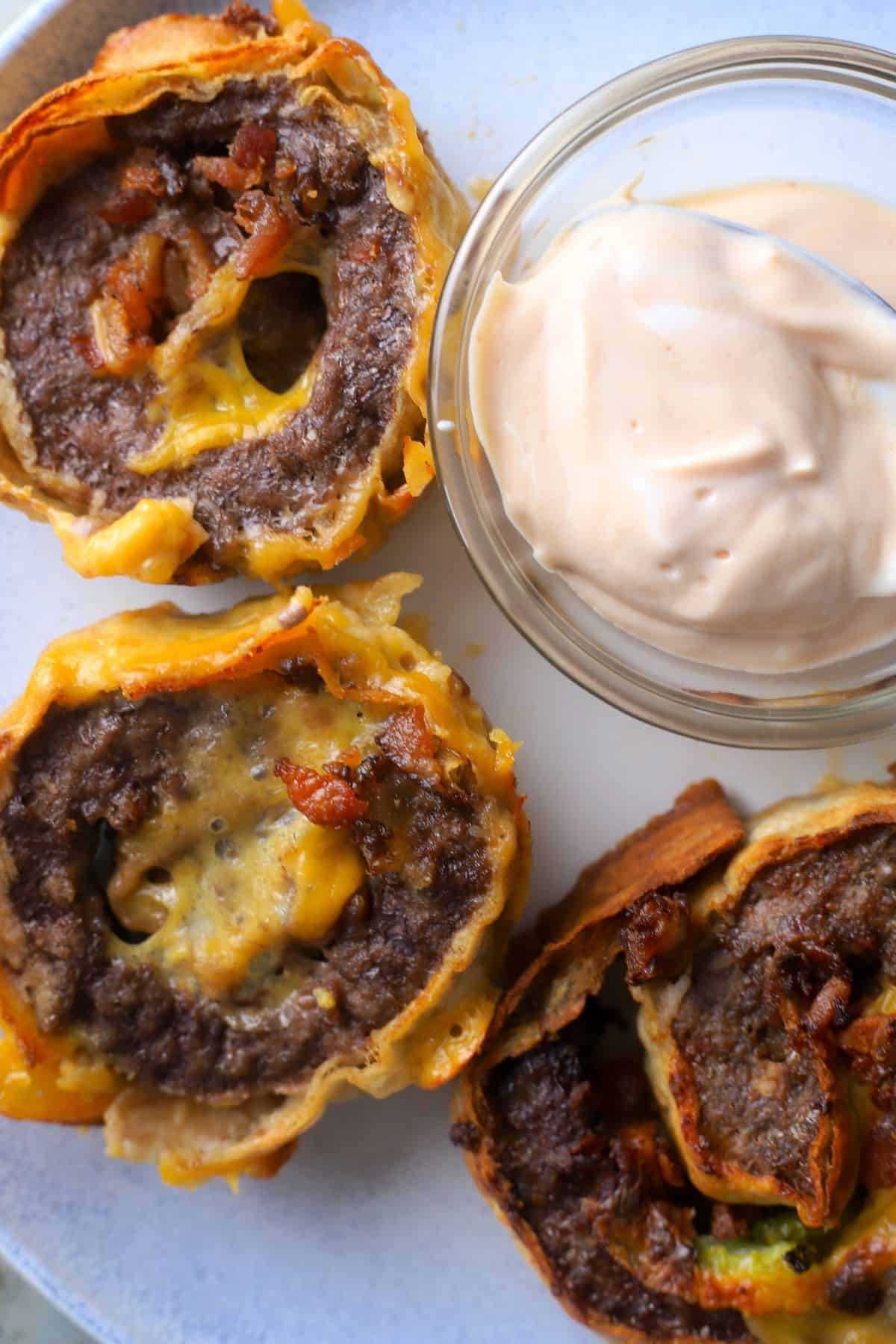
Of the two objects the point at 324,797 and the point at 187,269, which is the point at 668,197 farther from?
the point at 324,797

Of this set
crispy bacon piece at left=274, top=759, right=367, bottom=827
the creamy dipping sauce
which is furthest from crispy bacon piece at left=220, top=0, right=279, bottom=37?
crispy bacon piece at left=274, top=759, right=367, bottom=827

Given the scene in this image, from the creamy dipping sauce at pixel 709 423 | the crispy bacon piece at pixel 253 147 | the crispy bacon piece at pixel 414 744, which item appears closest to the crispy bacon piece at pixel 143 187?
the crispy bacon piece at pixel 253 147

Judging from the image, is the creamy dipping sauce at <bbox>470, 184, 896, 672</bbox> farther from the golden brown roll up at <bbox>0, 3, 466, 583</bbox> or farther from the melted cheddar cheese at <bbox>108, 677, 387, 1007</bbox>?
the melted cheddar cheese at <bbox>108, 677, 387, 1007</bbox>

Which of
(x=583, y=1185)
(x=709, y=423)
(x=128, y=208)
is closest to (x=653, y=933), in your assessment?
(x=583, y=1185)

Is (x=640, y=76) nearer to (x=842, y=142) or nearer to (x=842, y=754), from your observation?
(x=842, y=142)

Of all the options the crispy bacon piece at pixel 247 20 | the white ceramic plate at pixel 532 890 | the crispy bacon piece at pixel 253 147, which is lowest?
the white ceramic plate at pixel 532 890

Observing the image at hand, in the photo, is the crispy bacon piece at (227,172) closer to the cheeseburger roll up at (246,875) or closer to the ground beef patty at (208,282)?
the ground beef patty at (208,282)
